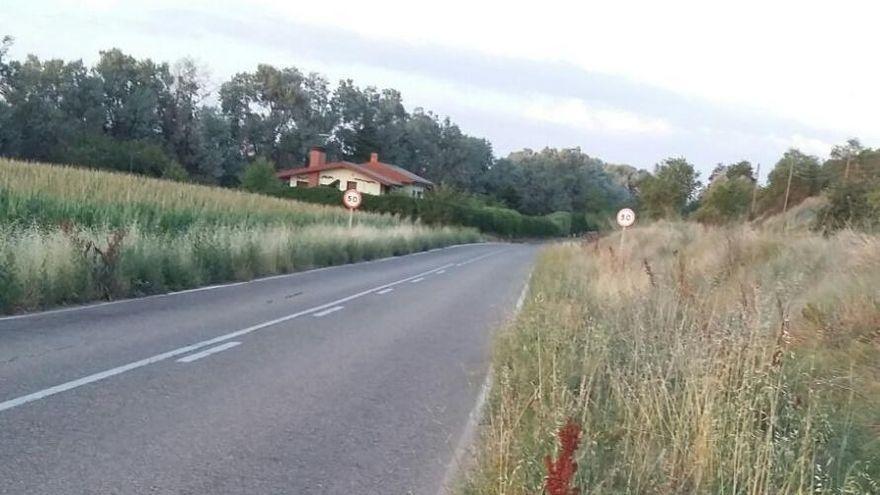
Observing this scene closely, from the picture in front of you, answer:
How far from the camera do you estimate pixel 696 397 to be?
5.85 meters

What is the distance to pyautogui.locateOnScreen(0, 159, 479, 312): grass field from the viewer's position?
47.5ft

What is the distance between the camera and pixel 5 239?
1454 cm

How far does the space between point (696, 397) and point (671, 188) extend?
45.8 m

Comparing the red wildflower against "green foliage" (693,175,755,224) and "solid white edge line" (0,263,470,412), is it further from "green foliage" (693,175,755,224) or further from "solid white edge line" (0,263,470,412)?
"green foliage" (693,175,755,224)

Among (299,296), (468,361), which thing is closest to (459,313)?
(299,296)

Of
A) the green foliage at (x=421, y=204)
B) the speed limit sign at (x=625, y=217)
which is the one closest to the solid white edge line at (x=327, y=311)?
the speed limit sign at (x=625, y=217)

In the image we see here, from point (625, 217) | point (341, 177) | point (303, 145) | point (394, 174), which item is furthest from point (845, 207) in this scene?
point (303, 145)

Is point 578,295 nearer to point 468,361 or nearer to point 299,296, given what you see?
point 468,361

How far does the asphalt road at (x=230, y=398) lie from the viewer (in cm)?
596

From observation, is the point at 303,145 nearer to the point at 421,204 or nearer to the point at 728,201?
the point at 421,204

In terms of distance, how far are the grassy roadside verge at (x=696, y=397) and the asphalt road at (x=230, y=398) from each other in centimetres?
82

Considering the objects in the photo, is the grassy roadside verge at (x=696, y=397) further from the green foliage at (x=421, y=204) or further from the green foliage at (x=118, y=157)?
the green foliage at (x=421, y=204)

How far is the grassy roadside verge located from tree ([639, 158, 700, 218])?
39.5 meters

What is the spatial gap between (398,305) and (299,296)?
2.05 m
